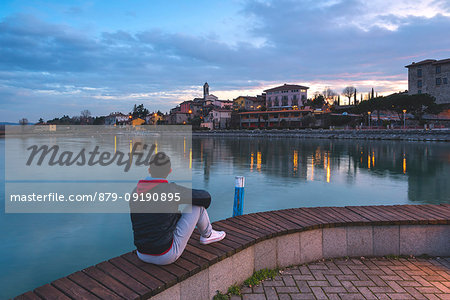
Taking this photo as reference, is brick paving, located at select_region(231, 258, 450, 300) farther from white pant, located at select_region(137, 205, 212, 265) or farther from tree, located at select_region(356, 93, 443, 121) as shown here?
tree, located at select_region(356, 93, 443, 121)

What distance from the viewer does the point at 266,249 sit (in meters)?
4.58

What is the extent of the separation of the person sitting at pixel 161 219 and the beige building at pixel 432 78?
3395 inches

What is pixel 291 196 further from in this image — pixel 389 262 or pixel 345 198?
pixel 389 262

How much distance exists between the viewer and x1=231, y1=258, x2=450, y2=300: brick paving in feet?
12.9

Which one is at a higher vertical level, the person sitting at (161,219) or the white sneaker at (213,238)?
A: the person sitting at (161,219)

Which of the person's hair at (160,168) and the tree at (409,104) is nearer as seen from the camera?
the person's hair at (160,168)

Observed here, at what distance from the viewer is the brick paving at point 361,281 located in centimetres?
394

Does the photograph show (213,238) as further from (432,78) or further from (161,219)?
(432,78)

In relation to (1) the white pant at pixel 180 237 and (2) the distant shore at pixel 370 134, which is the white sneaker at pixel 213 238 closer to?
(1) the white pant at pixel 180 237

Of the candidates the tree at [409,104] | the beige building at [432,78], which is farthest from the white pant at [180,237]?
the beige building at [432,78]

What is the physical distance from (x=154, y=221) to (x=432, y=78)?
88474 millimetres

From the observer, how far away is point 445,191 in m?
13.5

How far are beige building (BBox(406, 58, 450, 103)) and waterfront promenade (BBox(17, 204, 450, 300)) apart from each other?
82828mm

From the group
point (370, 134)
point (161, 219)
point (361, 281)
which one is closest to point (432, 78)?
point (370, 134)
